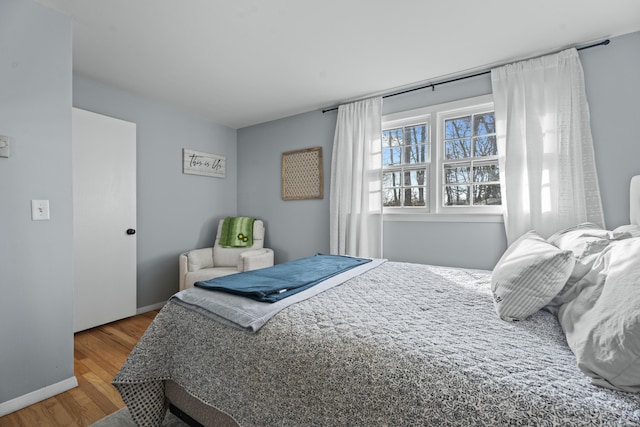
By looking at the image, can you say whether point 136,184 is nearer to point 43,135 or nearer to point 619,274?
point 43,135

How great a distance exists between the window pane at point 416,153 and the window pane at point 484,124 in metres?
0.48

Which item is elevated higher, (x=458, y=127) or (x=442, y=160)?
(x=458, y=127)

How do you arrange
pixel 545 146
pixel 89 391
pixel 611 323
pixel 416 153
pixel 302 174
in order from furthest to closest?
pixel 302 174
pixel 416 153
pixel 545 146
pixel 89 391
pixel 611 323

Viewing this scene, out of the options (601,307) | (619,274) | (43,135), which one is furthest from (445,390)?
(43,135)

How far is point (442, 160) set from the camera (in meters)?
3.05

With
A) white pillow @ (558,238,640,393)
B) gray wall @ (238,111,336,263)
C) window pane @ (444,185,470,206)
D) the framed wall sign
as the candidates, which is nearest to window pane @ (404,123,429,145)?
window pane @ (444,185,470,206)

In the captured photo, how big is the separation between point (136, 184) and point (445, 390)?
3.50m

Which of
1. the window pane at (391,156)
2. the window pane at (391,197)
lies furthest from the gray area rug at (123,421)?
the window pane at (391,156)

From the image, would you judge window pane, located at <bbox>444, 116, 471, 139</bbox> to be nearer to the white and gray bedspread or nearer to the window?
the window

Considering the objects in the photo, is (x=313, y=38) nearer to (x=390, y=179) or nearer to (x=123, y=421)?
(x=390, y=179)

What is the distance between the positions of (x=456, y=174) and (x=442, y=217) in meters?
0.45

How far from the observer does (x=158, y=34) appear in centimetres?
218

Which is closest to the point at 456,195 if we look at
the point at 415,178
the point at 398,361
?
the point at 415,178

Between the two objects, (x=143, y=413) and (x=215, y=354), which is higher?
(x=215, y=354)
